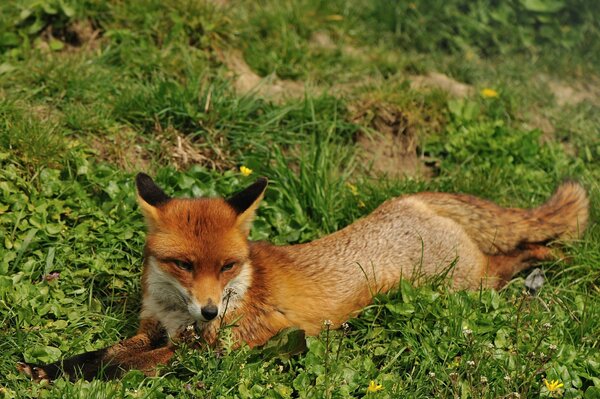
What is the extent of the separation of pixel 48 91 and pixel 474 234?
3230 mm

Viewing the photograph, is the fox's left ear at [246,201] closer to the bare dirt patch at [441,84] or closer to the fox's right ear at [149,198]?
the fox's right ear at [149,198]

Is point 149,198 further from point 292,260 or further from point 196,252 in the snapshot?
point 292,260

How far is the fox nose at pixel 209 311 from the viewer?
3.92m

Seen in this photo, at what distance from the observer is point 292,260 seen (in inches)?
187

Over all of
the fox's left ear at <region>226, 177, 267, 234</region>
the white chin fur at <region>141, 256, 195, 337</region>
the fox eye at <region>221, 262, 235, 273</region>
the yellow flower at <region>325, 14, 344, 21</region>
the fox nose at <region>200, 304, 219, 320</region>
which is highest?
the yellow flower at <region>325, 14, 344, 21</region>

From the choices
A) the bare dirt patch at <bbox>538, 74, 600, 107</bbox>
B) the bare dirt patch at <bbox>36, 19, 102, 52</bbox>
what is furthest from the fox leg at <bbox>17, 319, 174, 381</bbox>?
the bare dirt patch at <bbox>538, 74, 600, 107</bbox>

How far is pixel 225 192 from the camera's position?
5.65m

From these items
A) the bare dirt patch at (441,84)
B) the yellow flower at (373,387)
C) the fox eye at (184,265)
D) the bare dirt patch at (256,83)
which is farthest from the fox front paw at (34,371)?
the bare dirt patch at (441,84)

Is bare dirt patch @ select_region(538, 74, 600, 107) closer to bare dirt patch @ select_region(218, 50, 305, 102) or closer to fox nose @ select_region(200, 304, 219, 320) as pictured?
bare dirt patch @ select_region(218, 50, 305, 102)

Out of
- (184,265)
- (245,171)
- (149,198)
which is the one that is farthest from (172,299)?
(245,171)

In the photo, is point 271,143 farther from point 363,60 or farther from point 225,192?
point 363,60

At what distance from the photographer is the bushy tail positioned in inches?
204

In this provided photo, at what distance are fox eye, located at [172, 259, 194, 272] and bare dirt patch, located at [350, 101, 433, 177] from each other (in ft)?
8.70

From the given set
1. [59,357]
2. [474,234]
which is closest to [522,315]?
[474,234]
